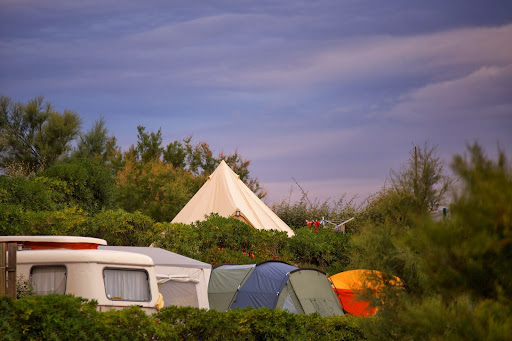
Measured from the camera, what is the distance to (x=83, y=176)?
20.8m

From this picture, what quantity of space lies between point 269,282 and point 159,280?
3.14 metres

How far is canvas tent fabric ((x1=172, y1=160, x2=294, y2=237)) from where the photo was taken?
78.2 feet

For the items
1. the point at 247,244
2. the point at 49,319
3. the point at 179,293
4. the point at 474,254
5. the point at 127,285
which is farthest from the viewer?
the point at 247,244

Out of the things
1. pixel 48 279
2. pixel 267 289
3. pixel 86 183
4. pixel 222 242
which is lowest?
pixel 267 289

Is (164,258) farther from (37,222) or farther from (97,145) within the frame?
(97,145)

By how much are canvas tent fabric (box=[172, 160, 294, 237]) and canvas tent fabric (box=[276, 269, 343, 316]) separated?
8.31 metres

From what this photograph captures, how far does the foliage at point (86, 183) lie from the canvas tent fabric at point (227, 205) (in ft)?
11.1

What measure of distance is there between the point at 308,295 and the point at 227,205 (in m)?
9.70

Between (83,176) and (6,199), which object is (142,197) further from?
(6,199)

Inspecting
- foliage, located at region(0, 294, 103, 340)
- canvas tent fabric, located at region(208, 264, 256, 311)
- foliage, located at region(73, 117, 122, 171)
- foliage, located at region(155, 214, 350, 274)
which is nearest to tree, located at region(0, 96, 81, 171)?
foliage, located at region(73, 117, 122, 171)

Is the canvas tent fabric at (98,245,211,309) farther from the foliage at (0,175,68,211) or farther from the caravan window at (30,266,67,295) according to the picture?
the foliage at (0,175,68,211)

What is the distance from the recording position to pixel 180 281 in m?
12.6

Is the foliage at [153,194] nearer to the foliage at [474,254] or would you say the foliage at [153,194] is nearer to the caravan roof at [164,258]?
the caravan roof at [164,258]

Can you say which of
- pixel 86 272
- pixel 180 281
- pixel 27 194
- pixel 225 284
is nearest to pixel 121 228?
pixel 27 194
